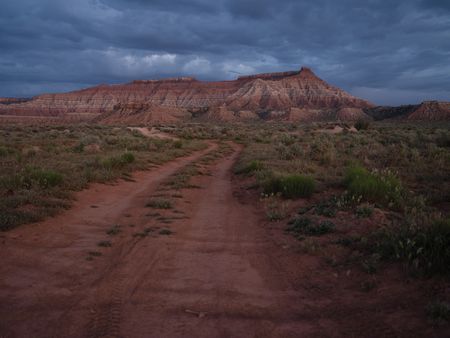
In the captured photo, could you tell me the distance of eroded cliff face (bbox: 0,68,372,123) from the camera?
12193 centimetres

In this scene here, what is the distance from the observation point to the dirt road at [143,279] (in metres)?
3.72

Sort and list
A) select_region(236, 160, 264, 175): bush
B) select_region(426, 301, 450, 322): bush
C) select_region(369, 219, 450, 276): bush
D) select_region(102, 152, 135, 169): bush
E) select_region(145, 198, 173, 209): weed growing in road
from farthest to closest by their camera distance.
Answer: select_region(236, 160, 264, 175): bush
select_region(102, 152, 135, 169): bush
select_region(145, 198, 173, 209): weed growing in road
select_region(369, 219, 450, 276): bush
select_region(426, 301, 450, 322): bush

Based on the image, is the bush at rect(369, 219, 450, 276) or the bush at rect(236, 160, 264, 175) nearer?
the bush at rect(369, 219, 450, 276)

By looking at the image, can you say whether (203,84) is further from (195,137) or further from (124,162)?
(124,162)

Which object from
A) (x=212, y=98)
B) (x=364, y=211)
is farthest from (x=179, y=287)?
(x=212, y=98)

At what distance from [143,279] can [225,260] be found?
1.29 m

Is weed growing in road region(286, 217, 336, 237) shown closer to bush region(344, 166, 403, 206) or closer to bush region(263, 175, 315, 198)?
bush region(344, 166, 403, 206)

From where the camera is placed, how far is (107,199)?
965 cm

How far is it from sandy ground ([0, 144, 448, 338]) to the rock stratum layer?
3460 inches

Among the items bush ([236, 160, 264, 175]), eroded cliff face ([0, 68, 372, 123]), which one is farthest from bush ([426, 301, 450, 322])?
eroded cliff face ([0, 68, 372, 123])

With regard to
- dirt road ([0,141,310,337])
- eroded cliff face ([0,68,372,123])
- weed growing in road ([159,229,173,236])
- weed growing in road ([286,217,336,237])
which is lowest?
dirt road ([0,141,310,337])

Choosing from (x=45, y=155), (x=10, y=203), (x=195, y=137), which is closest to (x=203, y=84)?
(x=195, y=137)

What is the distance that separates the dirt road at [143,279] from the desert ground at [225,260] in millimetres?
21

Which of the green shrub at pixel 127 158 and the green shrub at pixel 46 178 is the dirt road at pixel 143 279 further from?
the green shrub at pixel 127 158
